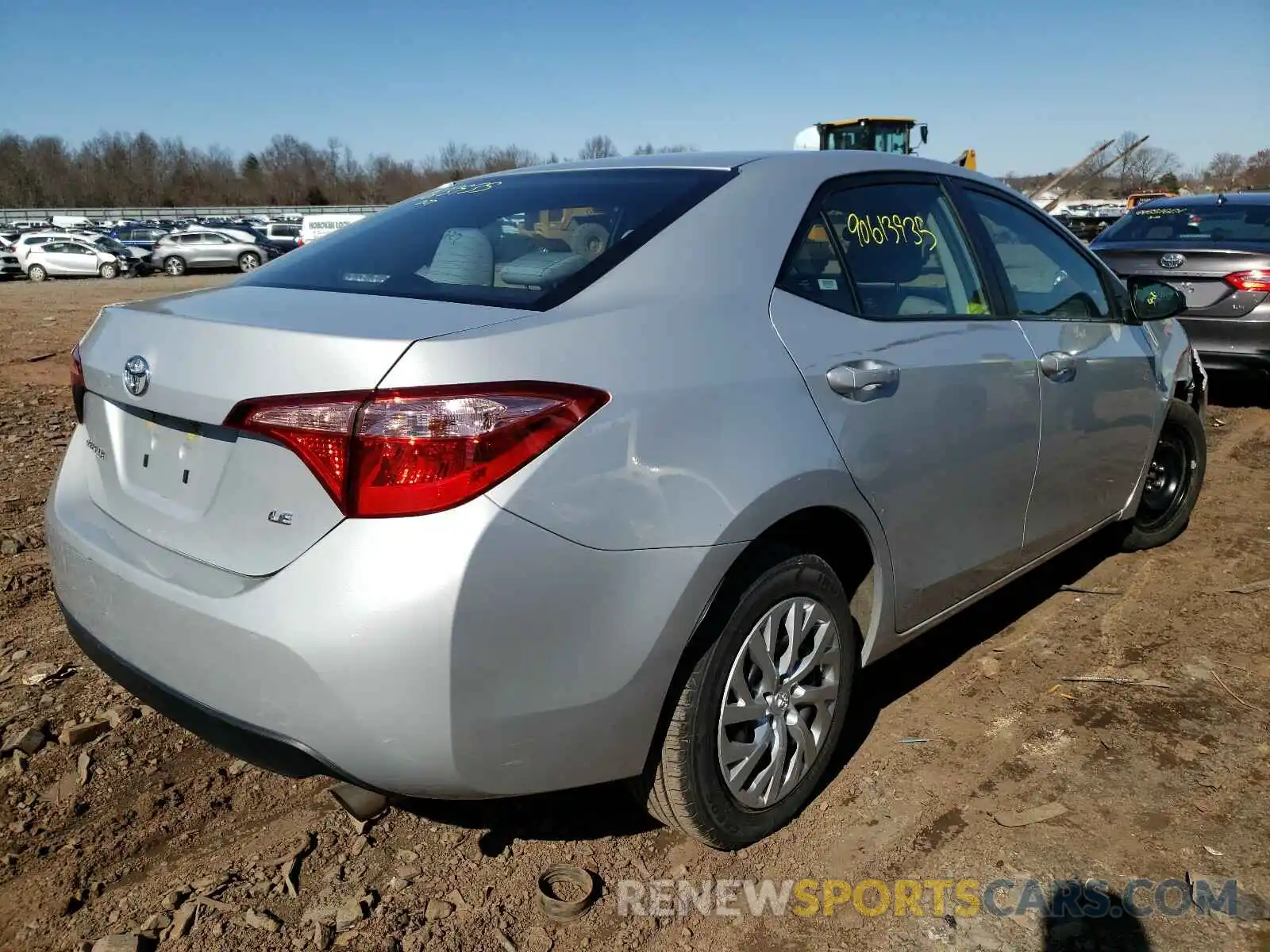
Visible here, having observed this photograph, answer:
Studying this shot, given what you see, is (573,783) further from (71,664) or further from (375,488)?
(71,664)

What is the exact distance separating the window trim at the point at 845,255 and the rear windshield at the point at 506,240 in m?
0.26

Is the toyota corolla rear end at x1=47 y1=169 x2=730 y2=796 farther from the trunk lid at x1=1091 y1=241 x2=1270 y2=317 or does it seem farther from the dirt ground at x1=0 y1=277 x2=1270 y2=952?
the trunk lid at x1=1091 y1=241 x2=1270 y2=317

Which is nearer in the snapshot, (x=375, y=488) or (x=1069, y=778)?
(x=375, y=488)

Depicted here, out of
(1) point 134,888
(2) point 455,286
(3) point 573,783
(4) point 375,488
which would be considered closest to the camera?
(4) point 375,488

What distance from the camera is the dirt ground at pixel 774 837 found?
7.57ft

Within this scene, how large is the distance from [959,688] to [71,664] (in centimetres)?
307

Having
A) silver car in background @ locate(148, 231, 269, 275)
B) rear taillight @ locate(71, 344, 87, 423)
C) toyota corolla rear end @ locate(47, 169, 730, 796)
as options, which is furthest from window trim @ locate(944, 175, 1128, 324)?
silver car in background @ locate(148, 231, 269, 275)

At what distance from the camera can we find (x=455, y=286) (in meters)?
2.27

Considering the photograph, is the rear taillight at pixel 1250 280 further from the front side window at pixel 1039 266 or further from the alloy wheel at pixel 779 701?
the alloy wheel at pixel 779 701

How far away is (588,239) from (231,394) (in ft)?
3.06

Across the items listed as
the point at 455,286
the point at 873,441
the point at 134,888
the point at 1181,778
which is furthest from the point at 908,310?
the point at 134,888

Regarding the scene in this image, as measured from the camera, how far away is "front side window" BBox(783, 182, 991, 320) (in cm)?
264

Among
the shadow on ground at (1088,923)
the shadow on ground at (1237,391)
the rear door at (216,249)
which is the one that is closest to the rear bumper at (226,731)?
the shadow on ground at (1088,923)

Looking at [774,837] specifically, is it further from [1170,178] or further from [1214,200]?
[1170,178]
